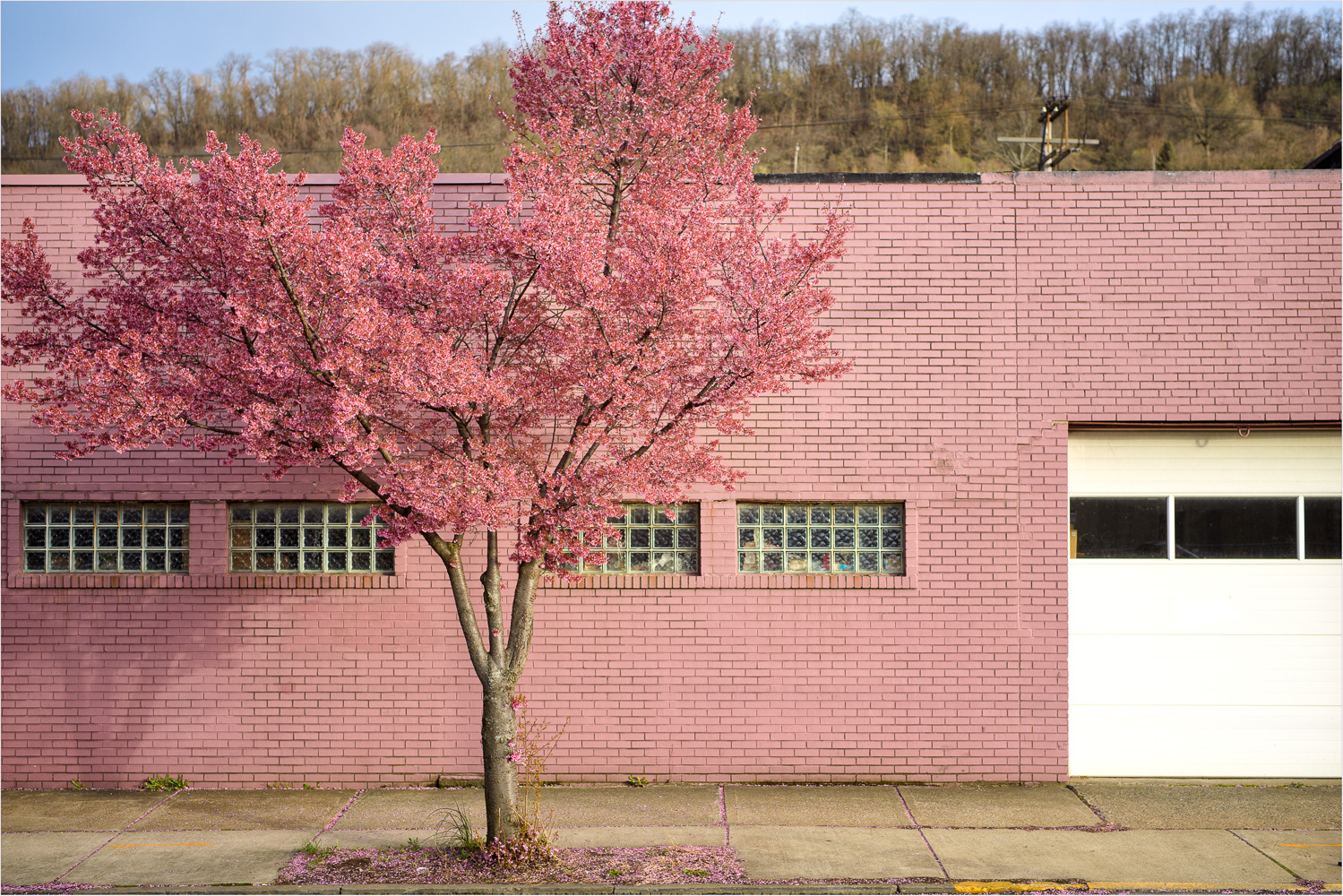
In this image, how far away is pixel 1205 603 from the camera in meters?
8.99

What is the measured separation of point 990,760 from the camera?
866 centimetres

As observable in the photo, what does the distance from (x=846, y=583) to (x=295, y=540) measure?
15.5ft

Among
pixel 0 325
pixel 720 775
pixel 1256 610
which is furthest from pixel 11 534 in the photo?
pixel 1256 610

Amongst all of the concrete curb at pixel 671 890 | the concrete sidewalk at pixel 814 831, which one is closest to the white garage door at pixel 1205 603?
the concrete sidewalk at pixel 814 831

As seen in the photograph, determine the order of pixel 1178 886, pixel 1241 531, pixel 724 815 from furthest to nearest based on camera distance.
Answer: pixel 1241 531 → pixel 724 815 → pixel 1178 886

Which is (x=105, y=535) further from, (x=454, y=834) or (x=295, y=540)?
(x=454, y=834)

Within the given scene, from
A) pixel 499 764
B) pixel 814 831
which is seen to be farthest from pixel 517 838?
pixel 814 831

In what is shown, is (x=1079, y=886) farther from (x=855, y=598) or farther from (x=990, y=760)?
(x=855, y=598)

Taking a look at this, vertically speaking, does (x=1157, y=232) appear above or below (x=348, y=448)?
above

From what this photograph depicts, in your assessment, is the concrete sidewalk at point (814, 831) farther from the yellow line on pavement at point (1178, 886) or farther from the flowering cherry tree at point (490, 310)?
the flowering cherry tree at point (490, 310)

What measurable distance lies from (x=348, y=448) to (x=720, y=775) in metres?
4.31

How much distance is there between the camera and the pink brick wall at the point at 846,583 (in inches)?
342

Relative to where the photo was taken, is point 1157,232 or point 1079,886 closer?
Answer: point 1079,886

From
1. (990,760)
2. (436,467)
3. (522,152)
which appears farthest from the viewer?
(990,760)
